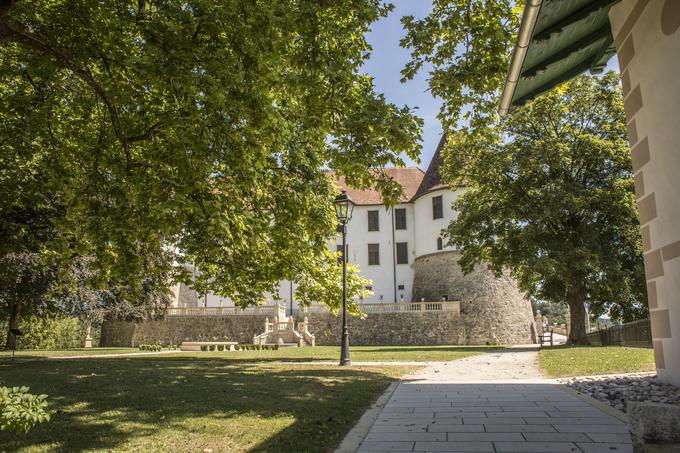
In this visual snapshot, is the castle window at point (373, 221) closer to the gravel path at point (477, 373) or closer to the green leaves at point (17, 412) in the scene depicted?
the gravel path at point (477, 373)

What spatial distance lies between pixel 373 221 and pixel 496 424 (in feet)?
131

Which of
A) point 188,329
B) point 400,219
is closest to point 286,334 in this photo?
point 188,329

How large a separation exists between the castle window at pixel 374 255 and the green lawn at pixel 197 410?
32792 millimetres

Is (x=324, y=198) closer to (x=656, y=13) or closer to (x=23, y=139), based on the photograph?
(x=23, y=139)

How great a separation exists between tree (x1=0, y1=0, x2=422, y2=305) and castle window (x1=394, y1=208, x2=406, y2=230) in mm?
31227

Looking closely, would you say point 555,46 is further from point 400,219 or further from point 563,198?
point 400,219

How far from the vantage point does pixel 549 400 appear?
300 inches

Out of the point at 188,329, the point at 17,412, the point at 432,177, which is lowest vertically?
the point at 188,329

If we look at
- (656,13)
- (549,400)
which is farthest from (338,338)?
(656,13)

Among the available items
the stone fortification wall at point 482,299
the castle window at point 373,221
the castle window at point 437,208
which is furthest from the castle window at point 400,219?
the stone fortification wall at point 482,299

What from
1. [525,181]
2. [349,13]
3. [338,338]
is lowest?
[338,338]

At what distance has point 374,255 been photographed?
45156 millimetres

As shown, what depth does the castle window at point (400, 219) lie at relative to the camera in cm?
4484

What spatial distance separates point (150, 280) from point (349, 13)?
24.9m
